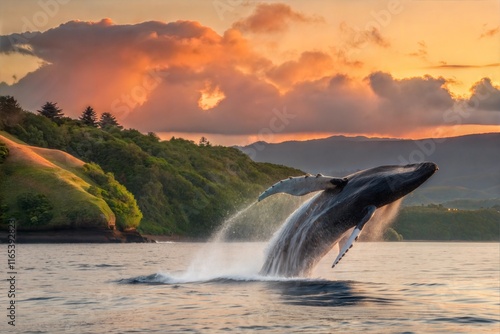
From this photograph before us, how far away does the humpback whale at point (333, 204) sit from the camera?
778 inches

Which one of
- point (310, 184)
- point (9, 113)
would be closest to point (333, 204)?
point (310, 184)

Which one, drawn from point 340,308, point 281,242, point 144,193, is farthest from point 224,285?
point 144,193

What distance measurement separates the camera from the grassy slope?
12694cm

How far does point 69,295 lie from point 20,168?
12041 cm

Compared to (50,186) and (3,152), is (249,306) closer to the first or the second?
(50,186)

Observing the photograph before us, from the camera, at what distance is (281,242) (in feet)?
75.3

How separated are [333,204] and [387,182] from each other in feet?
5.50

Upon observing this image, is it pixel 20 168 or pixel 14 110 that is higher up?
pixel 14 110

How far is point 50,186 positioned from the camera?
134 meters

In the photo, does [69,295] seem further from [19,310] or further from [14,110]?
[14,110]

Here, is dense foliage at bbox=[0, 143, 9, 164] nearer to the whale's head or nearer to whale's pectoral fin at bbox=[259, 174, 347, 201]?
whale's pectoral fin at bbox=[259, 174, 347, 201]

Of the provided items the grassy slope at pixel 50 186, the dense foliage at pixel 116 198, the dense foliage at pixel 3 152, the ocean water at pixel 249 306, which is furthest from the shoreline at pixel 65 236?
the ocean water at pixel 249 306

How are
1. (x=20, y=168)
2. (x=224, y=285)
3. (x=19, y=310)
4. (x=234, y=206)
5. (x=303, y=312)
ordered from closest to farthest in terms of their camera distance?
1. (x=303, y=312)
2. (x=19, y=310)
3. (x=224, y=285)
4. (x=20, y=168)
5. (x=234, y=206)

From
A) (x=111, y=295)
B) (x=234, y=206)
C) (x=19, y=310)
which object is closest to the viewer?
(x=19, y=310)
